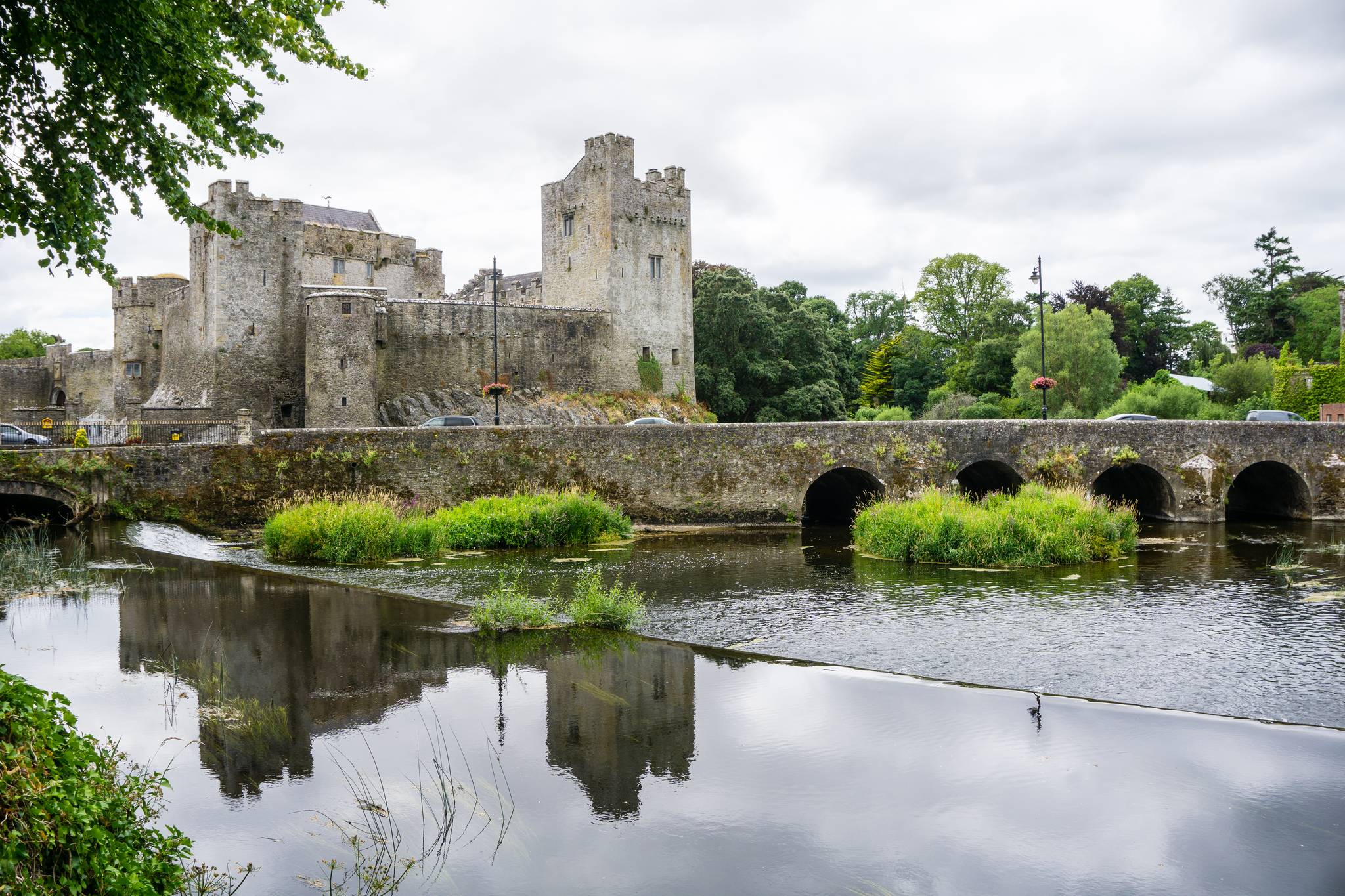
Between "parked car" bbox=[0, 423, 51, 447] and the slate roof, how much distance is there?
56.2ft

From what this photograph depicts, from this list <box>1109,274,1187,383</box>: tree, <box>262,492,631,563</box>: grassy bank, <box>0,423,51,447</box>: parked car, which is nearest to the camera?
<box>262,492,631,563</box>: grassy bank

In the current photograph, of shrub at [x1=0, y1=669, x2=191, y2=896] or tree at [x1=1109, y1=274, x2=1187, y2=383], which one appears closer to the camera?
shrub at [x1=0, y1=669, x2=191, y2=896]

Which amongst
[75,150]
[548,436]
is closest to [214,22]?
[75,150]

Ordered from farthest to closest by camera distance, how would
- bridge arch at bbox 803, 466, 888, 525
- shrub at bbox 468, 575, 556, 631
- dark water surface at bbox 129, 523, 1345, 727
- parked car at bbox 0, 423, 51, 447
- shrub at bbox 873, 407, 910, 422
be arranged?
shrub at bbox 873, 407, 910, 422, parked car at bbox 0, 423, 51, 447, bridge arch at bbox 803, 466, 888, 525, shrub at bbox 468, 575, 556, 631, dark water surface at bbox 129, 523, 1345, 727

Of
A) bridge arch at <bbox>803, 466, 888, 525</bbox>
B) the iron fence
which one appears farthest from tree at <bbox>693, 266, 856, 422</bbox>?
the iron fence

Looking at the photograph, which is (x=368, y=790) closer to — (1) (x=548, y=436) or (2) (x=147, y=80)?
(2) (x=147, y=80)

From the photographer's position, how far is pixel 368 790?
852 centimetres

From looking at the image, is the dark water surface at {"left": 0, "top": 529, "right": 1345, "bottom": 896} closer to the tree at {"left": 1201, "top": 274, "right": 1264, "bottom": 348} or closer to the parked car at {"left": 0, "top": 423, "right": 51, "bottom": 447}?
the parked car at {"left": 0, "top": 423, "right": 51, "bottom": 447}

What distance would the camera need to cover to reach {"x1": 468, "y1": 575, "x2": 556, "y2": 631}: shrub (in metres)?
14.4

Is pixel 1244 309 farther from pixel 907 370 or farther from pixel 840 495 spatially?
pixel 840 495

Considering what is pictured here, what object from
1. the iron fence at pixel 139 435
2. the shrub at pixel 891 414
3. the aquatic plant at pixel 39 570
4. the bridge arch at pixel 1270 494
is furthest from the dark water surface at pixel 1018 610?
the shrub at pixel 891 414

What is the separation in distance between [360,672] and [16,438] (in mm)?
25570

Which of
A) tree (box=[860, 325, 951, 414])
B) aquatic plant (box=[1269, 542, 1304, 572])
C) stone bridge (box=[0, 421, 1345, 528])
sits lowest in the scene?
aquatic plant (box=[1269, 542, 1304, 572])

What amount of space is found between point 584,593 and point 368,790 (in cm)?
767
